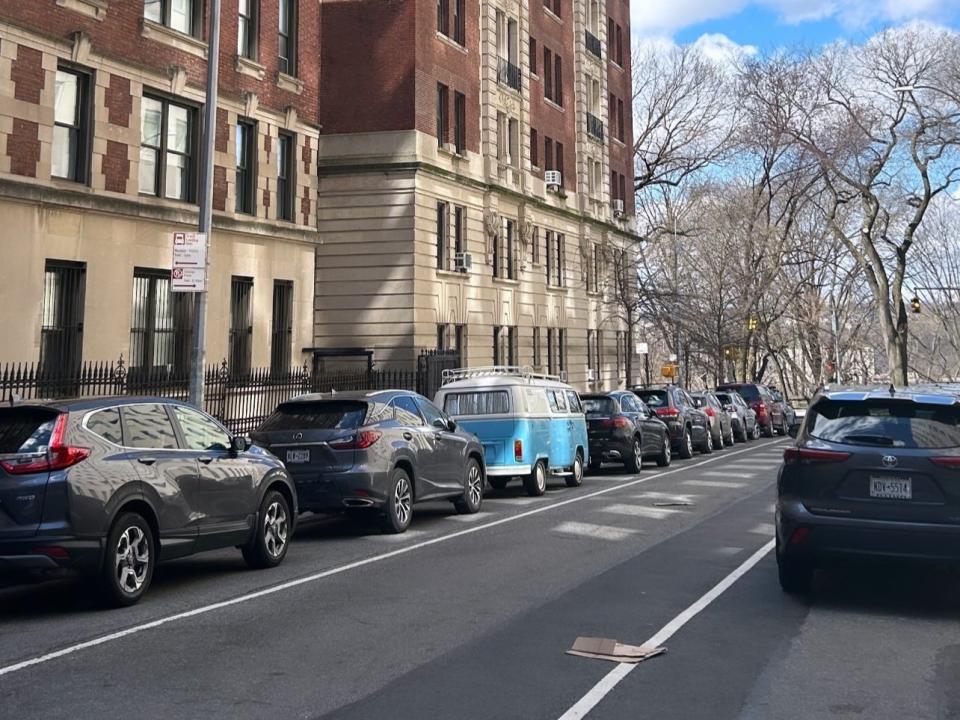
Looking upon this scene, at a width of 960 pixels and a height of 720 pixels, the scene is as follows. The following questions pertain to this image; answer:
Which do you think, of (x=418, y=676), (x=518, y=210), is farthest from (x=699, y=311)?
(x=418, y=676)

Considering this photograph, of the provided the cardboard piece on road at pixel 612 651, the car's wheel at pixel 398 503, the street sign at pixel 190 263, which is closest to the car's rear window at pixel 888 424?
the cardboard piece on road at pixel 612 651

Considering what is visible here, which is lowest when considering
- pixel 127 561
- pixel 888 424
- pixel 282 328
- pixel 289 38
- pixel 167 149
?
pixel 127 561

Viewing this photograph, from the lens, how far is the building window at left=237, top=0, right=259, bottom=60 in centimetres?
2414

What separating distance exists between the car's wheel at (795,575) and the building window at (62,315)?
14.2 m

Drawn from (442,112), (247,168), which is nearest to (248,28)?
(247,168)

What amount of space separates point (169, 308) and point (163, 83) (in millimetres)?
4595

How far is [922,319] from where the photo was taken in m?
79.9

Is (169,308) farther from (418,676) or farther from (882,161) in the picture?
(882,161)

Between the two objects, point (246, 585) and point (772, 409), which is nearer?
point (246, 585)

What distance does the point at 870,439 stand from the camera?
328 inches

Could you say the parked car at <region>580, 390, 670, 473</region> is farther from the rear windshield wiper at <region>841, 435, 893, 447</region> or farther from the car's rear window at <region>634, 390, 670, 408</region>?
the rear windshield wiper at <region>841, 435, 893, 447</region>

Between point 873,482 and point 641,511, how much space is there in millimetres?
7339

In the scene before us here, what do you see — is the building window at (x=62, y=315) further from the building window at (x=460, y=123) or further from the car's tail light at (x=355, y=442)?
the building window at (x=460, y=123)

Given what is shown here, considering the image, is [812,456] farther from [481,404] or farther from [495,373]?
[495,373]
